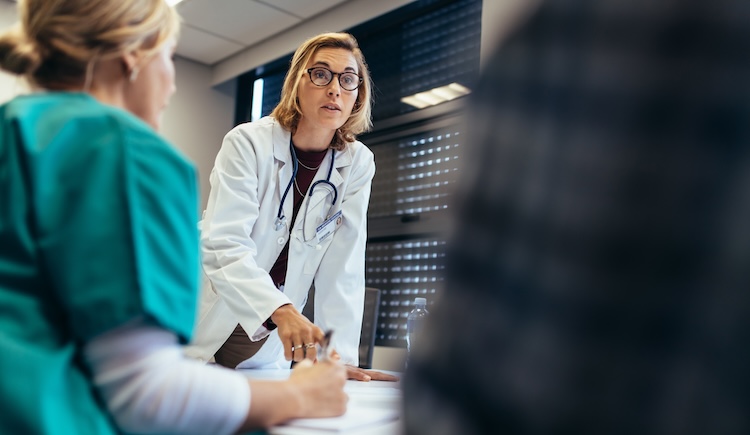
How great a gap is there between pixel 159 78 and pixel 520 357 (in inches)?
23.6

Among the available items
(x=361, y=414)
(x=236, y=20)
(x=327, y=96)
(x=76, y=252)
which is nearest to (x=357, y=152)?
(x=327, y=96)

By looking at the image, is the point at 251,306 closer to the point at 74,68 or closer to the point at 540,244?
the point at 74,68

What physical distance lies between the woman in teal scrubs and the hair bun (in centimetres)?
6

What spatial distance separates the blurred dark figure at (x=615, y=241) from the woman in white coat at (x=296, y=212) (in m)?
1.21

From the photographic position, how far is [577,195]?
1.00ft

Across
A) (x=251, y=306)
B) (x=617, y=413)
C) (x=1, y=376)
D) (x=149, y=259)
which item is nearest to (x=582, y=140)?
(x=617, y=413)

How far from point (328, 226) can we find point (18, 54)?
3.82 ft

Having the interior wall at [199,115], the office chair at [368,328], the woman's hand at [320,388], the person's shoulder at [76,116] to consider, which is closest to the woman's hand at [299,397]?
the woman's hand at [320,388]

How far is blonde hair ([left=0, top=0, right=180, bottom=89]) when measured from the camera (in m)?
0.66

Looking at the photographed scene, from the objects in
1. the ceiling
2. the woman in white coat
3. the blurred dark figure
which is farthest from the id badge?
the ceiling

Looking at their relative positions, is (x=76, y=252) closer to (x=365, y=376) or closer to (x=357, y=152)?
(x=365, y=376)

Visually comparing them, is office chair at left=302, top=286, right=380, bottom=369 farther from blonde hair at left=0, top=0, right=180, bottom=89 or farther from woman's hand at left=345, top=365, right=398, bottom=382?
blonde hair at left=0, top=0, right=180, bottom=89

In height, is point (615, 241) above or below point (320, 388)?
above

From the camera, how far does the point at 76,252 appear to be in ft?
1.82
